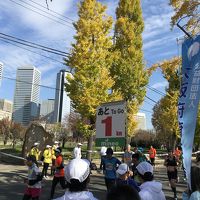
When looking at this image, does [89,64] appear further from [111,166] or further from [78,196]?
[78,196]

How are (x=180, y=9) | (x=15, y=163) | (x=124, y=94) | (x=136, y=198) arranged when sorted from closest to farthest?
1. (x=136, y=198)
2. (x=180, y=9)
3. (x=15, y=163)
4. (x=124, y=94)

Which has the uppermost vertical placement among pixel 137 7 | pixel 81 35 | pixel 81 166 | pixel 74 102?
pixel 137 7

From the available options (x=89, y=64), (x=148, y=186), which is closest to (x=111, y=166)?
(x=148, y=186)

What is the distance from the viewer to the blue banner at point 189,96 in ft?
17.9

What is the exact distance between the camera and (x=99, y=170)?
20422 mm

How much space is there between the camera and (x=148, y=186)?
4730mm

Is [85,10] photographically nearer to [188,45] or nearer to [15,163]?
[15,163]

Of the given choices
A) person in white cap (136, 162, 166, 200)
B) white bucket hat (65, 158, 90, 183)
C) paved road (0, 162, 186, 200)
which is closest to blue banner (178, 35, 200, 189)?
person in white cap (136, 162, 166, 200)

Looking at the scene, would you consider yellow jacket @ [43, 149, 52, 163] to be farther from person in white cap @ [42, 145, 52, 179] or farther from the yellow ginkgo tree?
the yellow ginkgo tree

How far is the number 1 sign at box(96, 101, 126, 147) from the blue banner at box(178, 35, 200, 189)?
5.71 ft

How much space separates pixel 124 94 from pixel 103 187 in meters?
17.0

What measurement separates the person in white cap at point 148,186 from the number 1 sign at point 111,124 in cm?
210

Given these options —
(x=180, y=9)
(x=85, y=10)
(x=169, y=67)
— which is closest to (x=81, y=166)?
(x=180, y=9)

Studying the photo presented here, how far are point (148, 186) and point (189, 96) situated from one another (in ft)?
5.73
